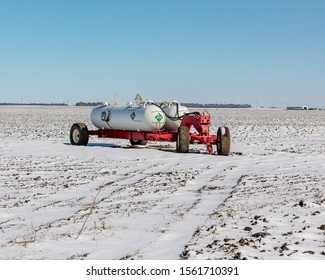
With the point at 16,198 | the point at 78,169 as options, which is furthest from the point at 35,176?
the point at 16,198

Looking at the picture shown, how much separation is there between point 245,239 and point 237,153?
1119 cm

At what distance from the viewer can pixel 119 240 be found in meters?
6.31

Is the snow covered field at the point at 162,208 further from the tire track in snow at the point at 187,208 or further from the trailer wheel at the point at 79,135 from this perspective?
the trailer wheel at the point at 79,135

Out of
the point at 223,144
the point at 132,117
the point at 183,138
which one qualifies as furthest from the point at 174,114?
the point at 223,144

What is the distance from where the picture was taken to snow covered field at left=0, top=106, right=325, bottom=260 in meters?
5.95

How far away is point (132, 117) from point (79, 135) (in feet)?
8.29

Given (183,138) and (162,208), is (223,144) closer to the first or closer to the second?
(183,138)

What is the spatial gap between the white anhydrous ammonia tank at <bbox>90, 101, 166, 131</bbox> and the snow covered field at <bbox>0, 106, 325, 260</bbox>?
3299 millimetres

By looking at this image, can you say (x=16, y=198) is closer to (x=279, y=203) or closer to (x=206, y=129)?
(x=279, y=203)

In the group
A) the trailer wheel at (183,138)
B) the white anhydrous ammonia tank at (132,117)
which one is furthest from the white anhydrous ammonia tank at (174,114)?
→ the trailer wheel at (183,138)

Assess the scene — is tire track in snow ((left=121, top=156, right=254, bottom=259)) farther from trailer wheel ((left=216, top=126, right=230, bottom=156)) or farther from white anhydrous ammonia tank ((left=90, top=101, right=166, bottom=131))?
white anhydrous ammonia tank ((left=90, top=101, right=166, bottom=131))

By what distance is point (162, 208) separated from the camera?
322 inches

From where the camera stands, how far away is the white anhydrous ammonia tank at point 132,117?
18.1 metres

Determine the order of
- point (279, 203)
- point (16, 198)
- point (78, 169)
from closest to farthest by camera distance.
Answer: point (279, 203), point (16, 198), point (78, 169)
